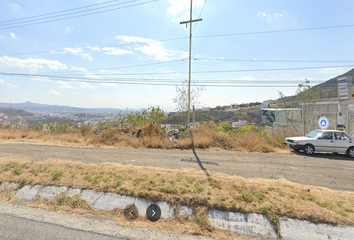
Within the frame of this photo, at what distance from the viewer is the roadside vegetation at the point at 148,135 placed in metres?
11.2

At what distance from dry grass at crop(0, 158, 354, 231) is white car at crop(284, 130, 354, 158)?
6356 mm

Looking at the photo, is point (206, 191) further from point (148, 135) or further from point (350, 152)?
point (350, 152)

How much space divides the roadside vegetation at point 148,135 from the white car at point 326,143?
1.41 m

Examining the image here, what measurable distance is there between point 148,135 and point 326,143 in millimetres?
10631

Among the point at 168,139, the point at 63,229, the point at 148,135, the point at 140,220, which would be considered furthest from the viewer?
the point at 148,135

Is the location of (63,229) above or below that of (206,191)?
below

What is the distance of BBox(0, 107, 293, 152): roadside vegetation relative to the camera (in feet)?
36.6

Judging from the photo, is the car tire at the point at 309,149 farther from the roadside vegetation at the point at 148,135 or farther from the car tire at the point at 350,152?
the car tire at the point at 350,152

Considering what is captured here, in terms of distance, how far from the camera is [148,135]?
40.7 feet

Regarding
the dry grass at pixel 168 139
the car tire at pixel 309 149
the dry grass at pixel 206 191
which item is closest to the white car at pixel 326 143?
the car tire at pixel 309 149

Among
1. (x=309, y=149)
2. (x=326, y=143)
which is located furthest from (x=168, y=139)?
(x=326, y=143)

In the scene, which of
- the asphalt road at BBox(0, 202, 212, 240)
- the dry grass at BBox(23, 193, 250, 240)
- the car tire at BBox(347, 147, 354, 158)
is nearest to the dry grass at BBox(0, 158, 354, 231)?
the dry grass at BBox(23, 193, 250, 240)

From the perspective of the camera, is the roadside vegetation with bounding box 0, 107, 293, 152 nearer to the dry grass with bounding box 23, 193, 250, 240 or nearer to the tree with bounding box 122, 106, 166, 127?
the tree with bounding box 122, 106, 166, 127

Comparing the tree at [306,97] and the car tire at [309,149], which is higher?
the tree at [306,97]
